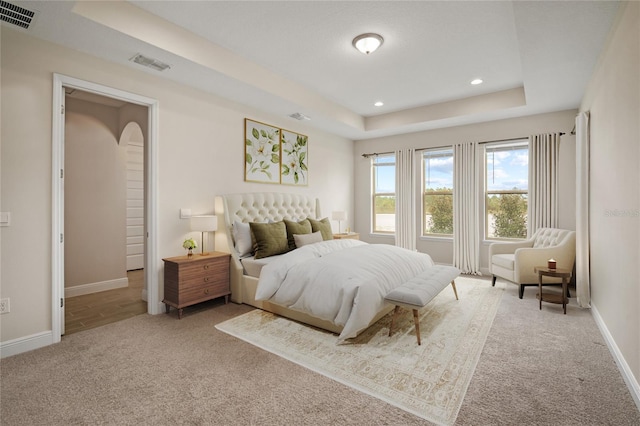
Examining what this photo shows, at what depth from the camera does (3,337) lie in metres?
2.58

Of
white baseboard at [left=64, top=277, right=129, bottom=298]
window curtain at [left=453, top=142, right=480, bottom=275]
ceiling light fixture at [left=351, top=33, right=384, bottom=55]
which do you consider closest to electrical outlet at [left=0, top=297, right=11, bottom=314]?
white baseboard at [left=64, top=277, right=129, bottom=298]

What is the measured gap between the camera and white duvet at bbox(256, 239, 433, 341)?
2.68 m

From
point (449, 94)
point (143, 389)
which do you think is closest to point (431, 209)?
point (449, 94)

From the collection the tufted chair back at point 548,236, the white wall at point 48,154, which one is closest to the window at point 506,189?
the tufted chair back at point 548,236

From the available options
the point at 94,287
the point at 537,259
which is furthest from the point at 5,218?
the point at 537,259

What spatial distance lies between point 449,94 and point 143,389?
525cm

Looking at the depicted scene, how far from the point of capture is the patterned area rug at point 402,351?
2041 millimetres

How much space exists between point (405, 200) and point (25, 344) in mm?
5775

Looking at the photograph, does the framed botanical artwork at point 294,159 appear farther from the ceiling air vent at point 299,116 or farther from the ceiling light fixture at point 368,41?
the ceiling light fixture at point 368,41

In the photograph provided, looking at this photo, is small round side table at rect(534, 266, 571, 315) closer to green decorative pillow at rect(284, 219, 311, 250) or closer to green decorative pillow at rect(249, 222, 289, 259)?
green decorative pillow at rect(284, 219, 311, 250)

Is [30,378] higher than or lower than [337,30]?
lower

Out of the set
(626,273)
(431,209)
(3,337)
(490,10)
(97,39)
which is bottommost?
(3,337)

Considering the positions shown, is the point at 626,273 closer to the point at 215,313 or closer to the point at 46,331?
the point at 215,313

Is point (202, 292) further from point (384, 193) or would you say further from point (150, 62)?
point (384, 193)
